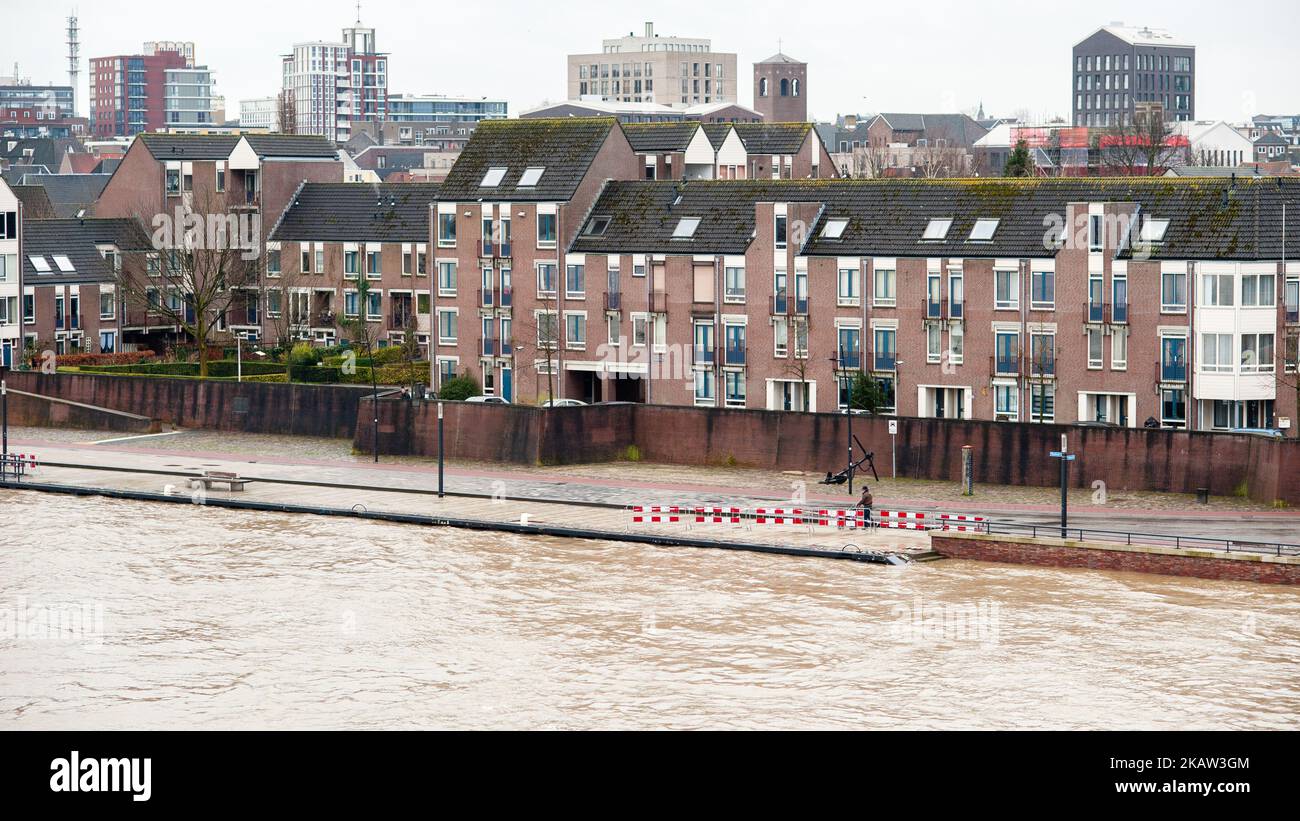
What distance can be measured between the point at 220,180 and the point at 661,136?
26.9 m

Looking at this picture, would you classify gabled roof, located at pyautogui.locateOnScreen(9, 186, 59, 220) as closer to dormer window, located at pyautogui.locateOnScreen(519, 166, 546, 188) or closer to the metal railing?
→ dormer window, located at pyautogui.locateOnScreen(519, 166, 546, 188)

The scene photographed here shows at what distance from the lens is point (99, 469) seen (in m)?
71.4

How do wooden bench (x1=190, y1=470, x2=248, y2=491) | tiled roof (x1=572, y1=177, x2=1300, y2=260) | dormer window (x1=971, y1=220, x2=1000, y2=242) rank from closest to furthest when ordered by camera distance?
wooden bench (x1=190, y1=470, x2=248, y2=491), tiled roof (x1=572, y1=177, x2=1300, y2=260), dormer window (x1=971, y1=220, x2=1000, y2=242)

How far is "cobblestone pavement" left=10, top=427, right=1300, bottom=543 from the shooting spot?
2282 inches

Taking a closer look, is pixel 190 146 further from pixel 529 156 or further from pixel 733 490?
pixel 733 490

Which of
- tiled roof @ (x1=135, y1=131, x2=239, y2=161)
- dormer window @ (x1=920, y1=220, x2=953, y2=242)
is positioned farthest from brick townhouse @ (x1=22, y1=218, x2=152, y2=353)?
dormer window @ (x1=920, y1=220, x2=953, y2=242)

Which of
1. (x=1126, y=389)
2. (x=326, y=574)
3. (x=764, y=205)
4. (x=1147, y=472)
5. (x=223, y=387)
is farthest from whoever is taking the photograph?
(x=223, y=387)

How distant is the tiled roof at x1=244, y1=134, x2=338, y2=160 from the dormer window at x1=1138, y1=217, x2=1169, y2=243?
51.2 metres

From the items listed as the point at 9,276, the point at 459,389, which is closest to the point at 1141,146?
the point at 459,389

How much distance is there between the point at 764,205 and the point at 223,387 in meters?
23.2

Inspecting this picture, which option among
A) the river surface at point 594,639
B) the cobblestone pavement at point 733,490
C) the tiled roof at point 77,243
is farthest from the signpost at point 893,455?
the tiled roof at point 77,243
